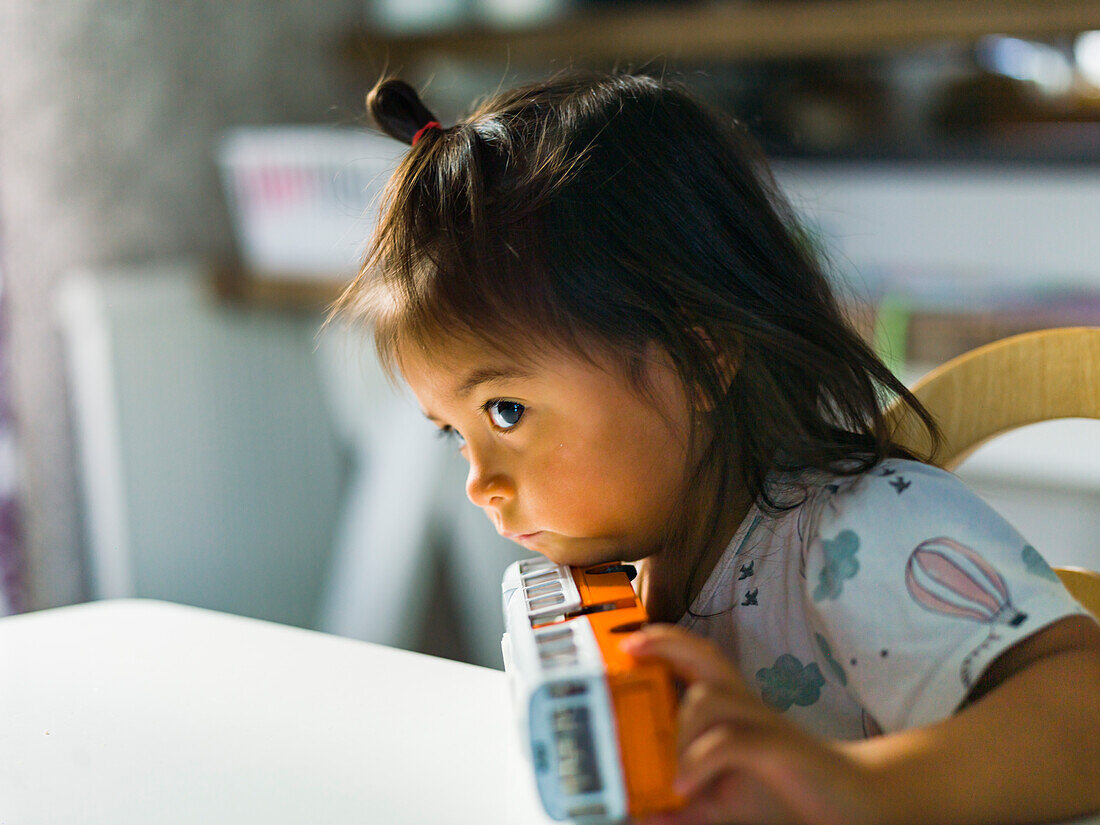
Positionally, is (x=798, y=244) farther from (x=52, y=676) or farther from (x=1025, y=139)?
(x=1025, y=139)

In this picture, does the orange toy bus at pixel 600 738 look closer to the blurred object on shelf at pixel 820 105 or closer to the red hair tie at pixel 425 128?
the red hair tie at pixel 425 128

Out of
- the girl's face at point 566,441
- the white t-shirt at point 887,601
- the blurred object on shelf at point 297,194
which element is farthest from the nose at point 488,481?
the blurred object on shelf at point 297,194

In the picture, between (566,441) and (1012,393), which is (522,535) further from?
(1012,393)

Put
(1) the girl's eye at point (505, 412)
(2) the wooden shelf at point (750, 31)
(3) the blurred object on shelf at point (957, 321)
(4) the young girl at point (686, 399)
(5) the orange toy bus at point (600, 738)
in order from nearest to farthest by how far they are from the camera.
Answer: (5) the orange toy bus at point (600, 738), (4) the young girl at point (686, 399), (1) the girl's eye at point (505, 412), (3) the blurred object on shelf at point (957, 321), (2) the wooden shelf at point (750, 31)

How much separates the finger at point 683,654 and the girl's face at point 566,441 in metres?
0.19

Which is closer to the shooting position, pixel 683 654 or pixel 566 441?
pixel 683 654

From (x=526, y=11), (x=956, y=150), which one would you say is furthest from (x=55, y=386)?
(x=956, y=150)

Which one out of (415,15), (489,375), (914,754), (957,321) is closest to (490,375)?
(489,375)

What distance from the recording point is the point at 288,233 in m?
1.68

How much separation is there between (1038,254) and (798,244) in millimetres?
1051

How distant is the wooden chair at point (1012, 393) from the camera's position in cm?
59

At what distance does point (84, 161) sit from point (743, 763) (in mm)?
1525

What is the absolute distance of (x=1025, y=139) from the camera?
1488mm

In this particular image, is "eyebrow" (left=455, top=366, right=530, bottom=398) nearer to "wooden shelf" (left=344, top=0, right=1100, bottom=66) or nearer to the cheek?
the cheek
